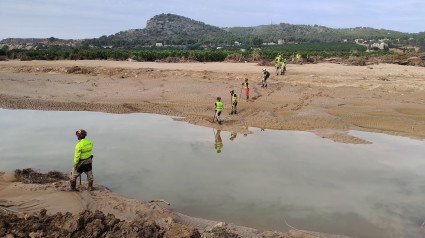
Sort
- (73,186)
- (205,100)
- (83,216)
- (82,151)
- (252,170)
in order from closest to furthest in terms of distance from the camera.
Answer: (83,216)
(82,151)
(73,186)
(252,170)
(205,100)

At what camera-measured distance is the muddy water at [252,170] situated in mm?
8914

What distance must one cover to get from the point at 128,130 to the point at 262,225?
9.88 m

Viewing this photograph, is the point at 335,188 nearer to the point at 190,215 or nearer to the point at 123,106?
the point at 190,215

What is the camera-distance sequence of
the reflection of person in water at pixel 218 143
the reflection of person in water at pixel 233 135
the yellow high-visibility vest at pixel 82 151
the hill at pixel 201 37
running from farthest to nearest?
the hill at pixel 201 37 → the reflection of person in water at pixel 233 135 → the reflection of person in water at pixel 218 143 → the yellow high-visibility vest at pixel 82 151

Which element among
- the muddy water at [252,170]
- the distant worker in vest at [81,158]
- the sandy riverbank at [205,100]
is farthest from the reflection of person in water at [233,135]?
the distant worker in vest at [81,158]

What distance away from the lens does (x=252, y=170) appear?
38.8 feet

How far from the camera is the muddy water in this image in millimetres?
8914

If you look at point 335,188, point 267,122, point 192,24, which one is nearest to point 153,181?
point 335,188

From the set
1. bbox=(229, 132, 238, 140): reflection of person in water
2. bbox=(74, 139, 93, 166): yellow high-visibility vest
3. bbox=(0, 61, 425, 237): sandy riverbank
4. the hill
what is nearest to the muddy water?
bbox=(229, 132, 238, 140): reflection of person in water

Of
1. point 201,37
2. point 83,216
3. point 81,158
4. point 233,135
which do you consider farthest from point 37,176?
point 201,37

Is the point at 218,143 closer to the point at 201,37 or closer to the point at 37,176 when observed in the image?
the point at 37,176

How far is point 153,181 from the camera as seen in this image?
35.2 ft

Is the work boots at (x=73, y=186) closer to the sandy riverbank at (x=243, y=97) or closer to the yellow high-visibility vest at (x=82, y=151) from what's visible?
the yellow high-visibility vest at (x=82, y=151)

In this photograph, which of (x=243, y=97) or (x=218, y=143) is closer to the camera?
(x=218, y=143)
